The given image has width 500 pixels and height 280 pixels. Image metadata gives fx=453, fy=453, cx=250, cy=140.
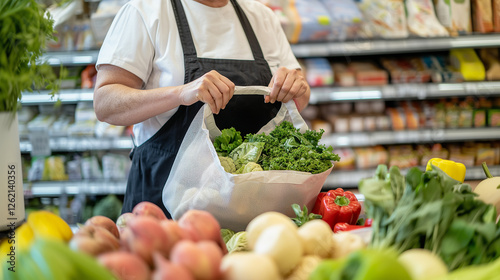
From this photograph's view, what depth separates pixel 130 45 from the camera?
1.59 m

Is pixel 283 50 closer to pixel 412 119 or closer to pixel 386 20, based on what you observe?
pixel 386 20

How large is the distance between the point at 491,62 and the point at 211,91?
112 inches

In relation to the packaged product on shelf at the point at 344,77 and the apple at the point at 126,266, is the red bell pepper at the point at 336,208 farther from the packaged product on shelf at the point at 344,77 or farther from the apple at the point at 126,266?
the packaged product on shelf at the point at 344,77

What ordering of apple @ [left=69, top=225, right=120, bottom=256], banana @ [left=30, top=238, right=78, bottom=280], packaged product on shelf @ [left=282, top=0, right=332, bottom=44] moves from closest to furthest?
banana @ [left=30, top=238, right=78, bottom=280], apple @ [left=69, top=225, right=120, bottom=256], packaged product on shelf @ [left=282, top=0, right=332, bottom=44]

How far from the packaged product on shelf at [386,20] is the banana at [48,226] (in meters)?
2.74

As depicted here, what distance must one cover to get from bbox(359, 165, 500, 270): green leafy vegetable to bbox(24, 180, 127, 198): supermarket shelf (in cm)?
256

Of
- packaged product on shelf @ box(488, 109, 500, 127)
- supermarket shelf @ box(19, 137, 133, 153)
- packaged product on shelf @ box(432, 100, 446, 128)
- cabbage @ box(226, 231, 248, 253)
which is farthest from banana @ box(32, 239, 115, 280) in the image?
packaged product on shelf @ box(488, 109, 500, 127)

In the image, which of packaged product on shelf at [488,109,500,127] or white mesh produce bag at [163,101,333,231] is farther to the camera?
packaged product on shelf at [488,109,500,127]

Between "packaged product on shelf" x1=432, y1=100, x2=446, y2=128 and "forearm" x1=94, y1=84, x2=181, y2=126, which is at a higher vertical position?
"forearm" x1=94, y1=84, x2=181, y2=126

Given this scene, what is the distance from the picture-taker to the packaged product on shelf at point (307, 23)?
3105 mm

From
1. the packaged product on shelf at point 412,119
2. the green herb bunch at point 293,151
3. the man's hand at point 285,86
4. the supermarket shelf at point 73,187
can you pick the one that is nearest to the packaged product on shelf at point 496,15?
the packaged product on shelf at point 412,119

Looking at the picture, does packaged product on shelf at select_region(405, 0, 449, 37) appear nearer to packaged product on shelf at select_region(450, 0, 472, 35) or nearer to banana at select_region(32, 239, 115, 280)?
packaged product on shelf at select_region(450, 0, 472, 35)

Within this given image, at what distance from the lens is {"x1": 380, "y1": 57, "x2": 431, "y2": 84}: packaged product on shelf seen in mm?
3330

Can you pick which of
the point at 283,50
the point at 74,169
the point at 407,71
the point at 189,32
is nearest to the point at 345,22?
the point at 407,71
